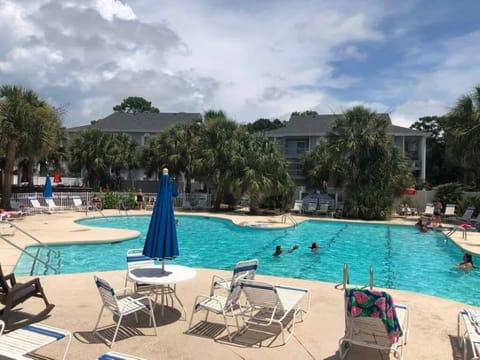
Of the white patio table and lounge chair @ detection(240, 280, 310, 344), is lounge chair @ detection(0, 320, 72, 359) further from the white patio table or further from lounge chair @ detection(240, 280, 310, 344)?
lounge chair @ detection(240, 280, 310, 344)

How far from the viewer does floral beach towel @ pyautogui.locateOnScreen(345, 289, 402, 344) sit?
457 cm

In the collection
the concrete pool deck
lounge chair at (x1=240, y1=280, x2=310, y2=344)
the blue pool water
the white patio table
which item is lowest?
the blue pool water

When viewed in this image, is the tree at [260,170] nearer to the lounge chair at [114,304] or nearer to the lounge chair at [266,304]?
the lounge chair at [266,304]

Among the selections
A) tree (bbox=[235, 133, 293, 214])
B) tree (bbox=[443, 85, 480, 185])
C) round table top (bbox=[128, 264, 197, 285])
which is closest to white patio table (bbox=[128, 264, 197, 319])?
round table top (bbox=[128, 264, 197, 285])

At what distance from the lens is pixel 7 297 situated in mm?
5434

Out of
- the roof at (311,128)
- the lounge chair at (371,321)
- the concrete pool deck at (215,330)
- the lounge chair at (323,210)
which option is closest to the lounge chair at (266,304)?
the concrete pool deck at (215,330)

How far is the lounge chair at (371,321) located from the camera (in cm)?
459

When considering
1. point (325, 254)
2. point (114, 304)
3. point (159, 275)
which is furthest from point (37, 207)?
point (114, 304)

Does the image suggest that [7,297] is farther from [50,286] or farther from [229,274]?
[229,274]

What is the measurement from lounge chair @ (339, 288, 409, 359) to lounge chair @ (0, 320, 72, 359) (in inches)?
120

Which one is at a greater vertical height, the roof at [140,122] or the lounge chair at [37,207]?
the roof at [140,122]

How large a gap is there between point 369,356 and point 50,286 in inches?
226

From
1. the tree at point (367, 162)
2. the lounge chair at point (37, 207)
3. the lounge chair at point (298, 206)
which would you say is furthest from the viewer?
the lounge chair at point (298, 206)

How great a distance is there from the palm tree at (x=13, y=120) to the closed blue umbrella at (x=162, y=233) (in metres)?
16.6
